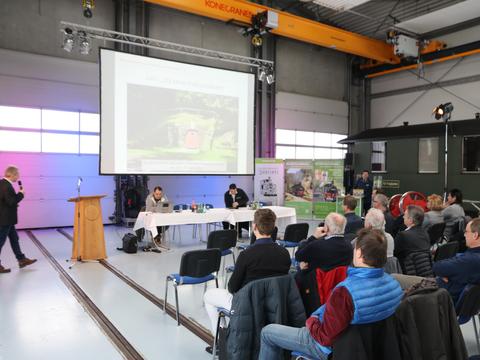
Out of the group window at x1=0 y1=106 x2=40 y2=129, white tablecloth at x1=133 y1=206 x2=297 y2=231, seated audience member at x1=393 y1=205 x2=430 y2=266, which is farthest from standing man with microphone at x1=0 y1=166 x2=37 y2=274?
seated audience member at x1=393 y1=205 x2=430 y2=266

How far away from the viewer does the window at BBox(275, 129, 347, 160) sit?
13.4 meters

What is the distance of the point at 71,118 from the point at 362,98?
1092 cm

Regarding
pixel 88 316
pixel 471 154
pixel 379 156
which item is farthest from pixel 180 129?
pixel 471 154

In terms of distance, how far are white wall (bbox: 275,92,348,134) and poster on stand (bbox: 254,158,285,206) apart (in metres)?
2.33

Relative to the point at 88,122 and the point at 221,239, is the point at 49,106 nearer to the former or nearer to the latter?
the point at 88,122

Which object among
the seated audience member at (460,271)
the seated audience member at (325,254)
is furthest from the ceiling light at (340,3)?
the seated audience member at (325,254)

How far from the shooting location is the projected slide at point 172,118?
685cm

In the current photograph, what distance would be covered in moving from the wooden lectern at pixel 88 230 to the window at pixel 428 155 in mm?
7969

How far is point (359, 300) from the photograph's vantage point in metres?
→ 1.68

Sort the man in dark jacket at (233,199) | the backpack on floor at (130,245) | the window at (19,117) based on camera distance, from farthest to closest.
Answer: the window at (19,117)
the man in dark jacket at (233,199)
the backpack on floor at (130,245)

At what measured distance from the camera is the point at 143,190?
10086 millimetres

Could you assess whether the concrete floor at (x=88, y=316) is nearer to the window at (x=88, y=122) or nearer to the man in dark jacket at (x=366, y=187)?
the window at (x=88, y=122)

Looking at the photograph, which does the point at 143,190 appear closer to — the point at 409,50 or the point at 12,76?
the point at 12,76

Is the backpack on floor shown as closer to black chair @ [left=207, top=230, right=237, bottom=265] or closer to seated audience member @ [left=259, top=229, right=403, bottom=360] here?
black chair @ [left=207, top=230, right=237, bottom=265]
